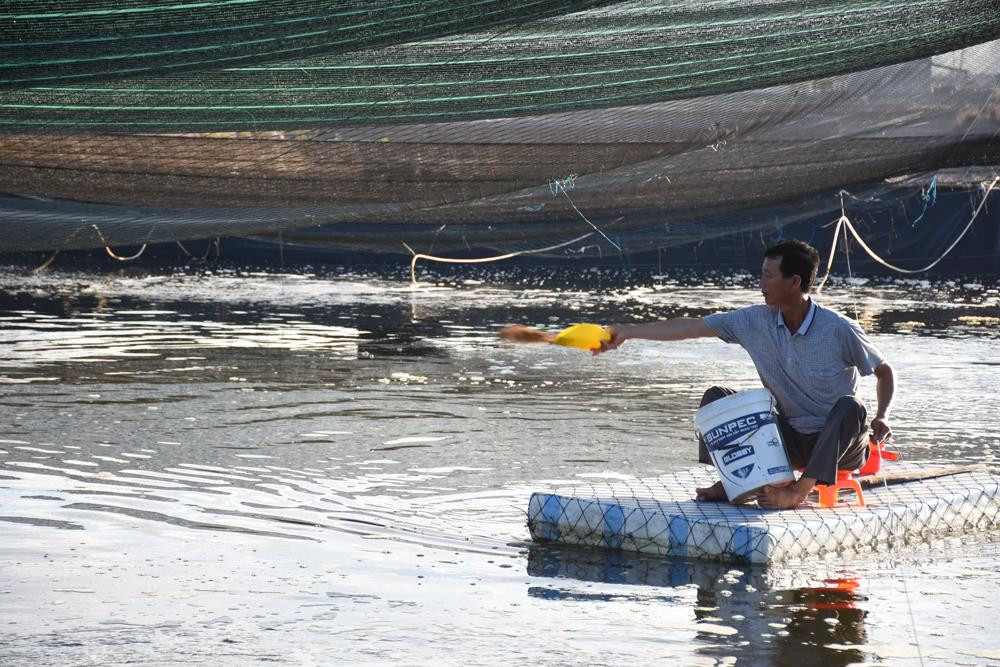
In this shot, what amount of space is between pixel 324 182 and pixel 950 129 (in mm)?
3411

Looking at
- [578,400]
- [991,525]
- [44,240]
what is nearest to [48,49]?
[44,240]

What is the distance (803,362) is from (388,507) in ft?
6.89

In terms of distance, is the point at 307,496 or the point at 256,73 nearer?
the point at 256,73

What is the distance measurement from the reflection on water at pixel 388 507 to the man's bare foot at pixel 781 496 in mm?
362

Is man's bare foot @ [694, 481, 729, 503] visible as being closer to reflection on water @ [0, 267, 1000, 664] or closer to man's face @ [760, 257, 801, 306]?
reflection on water @ [0, 267, 1000, 664]

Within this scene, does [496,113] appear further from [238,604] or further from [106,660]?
[106,660]

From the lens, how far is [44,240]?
6.99 m

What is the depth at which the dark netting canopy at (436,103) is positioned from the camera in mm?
5016

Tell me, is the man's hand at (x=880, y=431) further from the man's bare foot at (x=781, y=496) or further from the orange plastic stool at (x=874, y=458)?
the man's bare foot at (x=781, y=496)

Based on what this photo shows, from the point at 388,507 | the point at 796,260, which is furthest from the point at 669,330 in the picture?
the point at 388,507

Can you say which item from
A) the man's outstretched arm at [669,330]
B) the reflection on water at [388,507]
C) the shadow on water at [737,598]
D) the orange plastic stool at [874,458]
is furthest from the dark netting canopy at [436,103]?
the shadow on water at [737,598]

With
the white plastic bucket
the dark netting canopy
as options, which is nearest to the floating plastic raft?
the white plastic bucket

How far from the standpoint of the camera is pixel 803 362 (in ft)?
20.1

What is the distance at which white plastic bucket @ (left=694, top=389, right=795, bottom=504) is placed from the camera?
604cm
